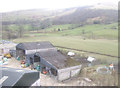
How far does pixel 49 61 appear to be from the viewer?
11.8 m

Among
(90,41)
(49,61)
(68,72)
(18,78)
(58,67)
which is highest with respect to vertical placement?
(18,78)

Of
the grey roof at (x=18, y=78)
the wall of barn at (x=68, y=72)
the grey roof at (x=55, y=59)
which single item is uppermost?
the grey roof at (x=18, y=78)

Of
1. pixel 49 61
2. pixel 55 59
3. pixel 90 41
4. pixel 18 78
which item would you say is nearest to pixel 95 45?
pixel 90 41

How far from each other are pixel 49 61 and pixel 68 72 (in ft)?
6.55

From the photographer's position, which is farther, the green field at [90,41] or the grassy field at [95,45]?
the green field at [90,41]

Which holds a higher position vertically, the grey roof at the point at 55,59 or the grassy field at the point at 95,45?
the grey roof at the point at 55,59

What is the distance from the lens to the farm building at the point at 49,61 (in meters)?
10.6

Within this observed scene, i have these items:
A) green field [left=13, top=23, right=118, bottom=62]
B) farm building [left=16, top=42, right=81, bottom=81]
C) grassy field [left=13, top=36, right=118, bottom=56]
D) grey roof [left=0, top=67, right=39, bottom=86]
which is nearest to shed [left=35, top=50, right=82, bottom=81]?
farm building [left=16, top=42, right=81, bottom=81]

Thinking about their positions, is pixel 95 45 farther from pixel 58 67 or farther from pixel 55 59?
pixel 58 67

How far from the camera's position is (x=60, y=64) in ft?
36.6

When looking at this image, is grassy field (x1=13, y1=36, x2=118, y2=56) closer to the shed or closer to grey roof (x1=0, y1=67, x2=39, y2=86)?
the shed

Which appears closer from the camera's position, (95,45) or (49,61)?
(49,61)

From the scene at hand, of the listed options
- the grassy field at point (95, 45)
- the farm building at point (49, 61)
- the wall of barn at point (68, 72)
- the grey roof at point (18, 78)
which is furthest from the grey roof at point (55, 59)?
the grassy field at point (95, 45)

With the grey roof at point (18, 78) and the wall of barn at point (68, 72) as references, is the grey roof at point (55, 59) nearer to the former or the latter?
the wall of barn at point (68, 72)
